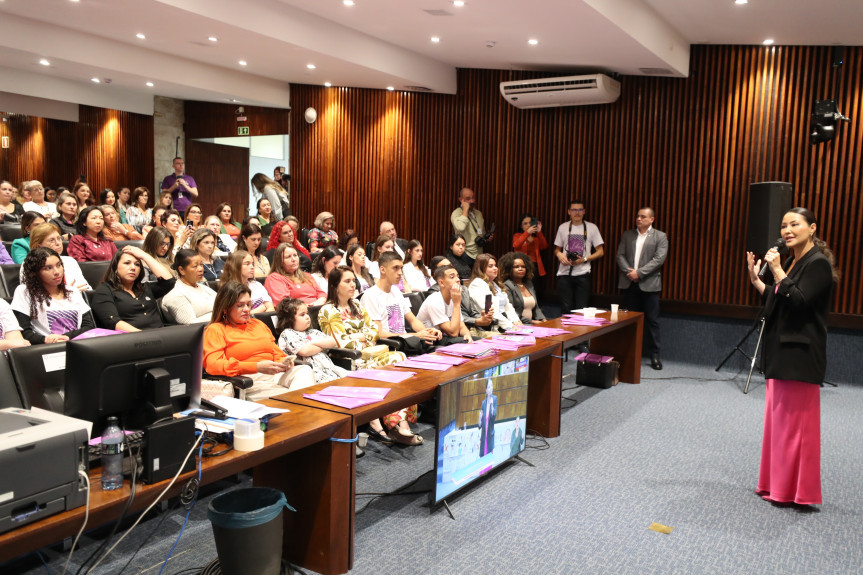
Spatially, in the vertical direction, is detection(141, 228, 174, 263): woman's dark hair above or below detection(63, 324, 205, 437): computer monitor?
above

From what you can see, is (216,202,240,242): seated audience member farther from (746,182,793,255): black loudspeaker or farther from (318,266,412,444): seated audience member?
(746,182,793,255): black loudspeaker

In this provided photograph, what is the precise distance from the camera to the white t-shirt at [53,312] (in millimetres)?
3758

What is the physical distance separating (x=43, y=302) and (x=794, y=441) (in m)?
4.08

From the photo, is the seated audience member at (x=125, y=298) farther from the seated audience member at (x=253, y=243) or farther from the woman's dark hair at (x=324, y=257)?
the woman's dark hair at (x=324, y=257)

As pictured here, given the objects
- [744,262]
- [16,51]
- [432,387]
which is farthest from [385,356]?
[16,51]

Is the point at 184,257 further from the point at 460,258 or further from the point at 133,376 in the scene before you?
the point at 460,258

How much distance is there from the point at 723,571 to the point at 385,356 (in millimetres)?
2193

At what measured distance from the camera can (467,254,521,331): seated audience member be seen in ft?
18.3

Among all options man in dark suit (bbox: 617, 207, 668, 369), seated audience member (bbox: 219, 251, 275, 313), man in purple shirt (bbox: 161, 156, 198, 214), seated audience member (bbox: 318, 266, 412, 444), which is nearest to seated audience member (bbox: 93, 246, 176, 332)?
seated audience member (bbox: 219, 251, 275, 313)

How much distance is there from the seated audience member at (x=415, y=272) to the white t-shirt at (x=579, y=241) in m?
1.71

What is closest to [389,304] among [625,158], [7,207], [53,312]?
[53,312]

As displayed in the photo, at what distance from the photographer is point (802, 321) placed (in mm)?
3336

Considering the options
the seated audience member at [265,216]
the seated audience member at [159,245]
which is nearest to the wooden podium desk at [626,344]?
the seated audience member at [159,245]

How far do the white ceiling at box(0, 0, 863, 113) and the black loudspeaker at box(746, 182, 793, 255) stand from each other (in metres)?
1.37
